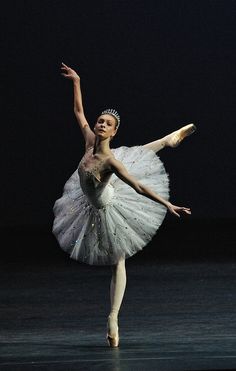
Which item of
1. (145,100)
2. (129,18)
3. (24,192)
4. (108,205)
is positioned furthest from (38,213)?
(108,205)

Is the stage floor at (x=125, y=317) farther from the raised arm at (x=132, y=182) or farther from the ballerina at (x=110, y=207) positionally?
the raised arm at (x=132, y=182)

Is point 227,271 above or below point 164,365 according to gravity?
below

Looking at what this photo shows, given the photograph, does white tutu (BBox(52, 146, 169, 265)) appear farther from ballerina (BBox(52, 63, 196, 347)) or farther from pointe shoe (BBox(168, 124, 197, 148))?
pointe shoe (BBox(168, 124, 197, 148))

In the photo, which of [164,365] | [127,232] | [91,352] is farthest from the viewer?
[127,232]

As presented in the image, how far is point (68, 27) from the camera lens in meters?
7.85

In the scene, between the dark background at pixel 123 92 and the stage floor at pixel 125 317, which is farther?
the dark background at pixel 123 92

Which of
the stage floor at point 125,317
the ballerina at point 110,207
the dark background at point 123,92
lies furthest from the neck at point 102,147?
the dark background at point 123,92

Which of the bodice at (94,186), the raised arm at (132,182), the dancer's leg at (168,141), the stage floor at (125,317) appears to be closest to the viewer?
the stage floor at (125,317)

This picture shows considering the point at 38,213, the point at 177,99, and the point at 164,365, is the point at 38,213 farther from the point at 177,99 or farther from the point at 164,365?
the point at 164,365

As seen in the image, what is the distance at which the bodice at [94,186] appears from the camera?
3797mm

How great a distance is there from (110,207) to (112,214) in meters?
0.03

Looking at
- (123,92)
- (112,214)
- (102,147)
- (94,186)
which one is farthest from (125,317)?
(123,92)

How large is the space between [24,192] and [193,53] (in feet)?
6.28

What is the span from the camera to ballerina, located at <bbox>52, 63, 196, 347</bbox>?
3820mm
